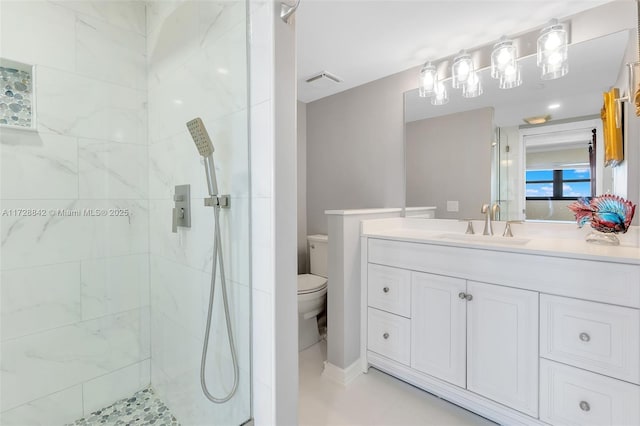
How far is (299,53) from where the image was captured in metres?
1.93

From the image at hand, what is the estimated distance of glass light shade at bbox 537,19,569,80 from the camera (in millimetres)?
1549

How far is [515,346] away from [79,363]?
2112 mm

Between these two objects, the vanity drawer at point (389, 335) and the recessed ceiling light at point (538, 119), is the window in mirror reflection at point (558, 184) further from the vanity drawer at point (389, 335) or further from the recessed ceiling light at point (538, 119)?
the vanity drawer at point (389, 335)

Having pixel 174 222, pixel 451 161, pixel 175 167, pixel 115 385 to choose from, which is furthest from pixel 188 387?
pixel 451 161

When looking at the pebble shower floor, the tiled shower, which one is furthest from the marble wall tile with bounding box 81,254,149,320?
the pebble shower floor

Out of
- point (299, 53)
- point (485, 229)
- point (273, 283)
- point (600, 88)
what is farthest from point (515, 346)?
point (299, 53)

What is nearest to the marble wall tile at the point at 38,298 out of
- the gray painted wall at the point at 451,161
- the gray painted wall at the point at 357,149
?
the gray painted wall at the point at 357,149

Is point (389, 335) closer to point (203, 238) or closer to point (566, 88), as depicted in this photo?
point (203, 238)

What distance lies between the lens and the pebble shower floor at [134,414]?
56.3 inches

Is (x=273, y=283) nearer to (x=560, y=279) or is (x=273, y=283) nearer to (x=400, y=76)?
(x=560, y=279)

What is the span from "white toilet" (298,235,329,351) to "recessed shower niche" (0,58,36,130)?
67.7 inches

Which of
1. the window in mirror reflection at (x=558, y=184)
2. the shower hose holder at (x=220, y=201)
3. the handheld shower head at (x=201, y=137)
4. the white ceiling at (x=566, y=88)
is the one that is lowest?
the shower hose holder at (x=220, y=201)

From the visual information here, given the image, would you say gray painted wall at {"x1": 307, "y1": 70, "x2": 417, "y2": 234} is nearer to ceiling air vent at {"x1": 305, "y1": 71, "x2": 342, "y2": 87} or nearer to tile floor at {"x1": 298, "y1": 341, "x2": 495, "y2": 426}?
ceiling air vent at {"x1": 305, "y1": 71, "x2": 342, "y2": 87}

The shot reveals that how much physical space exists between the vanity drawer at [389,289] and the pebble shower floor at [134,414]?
1.24 meters
